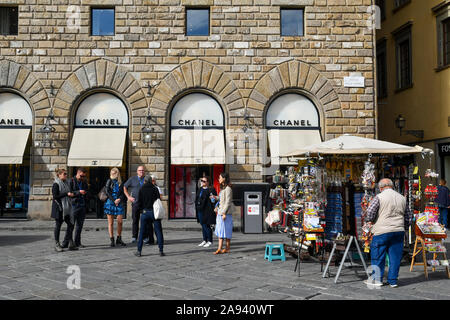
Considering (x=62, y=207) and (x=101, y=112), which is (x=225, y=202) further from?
(x=101, y=112)

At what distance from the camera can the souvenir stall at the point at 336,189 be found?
7.85 meters

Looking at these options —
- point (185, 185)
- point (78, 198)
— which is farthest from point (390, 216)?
point (185, 185)

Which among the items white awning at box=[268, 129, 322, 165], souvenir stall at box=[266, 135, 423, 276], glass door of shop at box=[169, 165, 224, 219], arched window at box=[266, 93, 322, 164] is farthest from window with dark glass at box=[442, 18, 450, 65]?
souvenir stall at box=[266, 135, 423, 276]

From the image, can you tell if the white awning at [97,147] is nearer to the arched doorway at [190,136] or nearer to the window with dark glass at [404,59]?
the arched doorway at [190,136]

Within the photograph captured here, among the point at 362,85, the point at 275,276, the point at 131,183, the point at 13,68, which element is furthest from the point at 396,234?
the point at 13,68

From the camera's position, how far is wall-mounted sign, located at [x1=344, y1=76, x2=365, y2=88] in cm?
1563

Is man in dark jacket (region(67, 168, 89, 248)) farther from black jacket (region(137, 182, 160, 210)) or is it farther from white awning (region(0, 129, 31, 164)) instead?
white awning (region(0, 129, 31, 164))

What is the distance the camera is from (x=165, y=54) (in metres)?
15.4

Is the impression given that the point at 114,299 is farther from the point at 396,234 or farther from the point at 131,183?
the point at 131,183

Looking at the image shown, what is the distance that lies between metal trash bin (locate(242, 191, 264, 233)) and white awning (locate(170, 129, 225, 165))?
260 centimetres

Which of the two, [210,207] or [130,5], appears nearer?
[210,207]

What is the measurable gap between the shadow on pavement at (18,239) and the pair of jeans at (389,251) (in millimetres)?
8110

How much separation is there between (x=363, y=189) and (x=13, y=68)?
12510 mm
